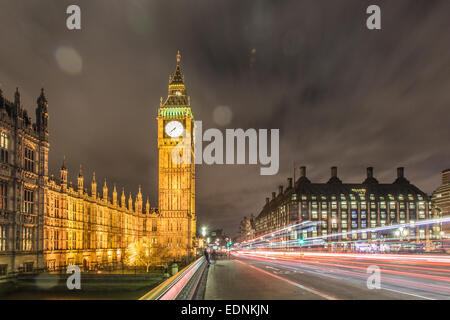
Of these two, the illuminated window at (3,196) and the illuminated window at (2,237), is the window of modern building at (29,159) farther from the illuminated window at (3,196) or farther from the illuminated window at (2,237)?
the illuminated window at (2,237)

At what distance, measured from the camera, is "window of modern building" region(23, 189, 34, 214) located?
3662 cm

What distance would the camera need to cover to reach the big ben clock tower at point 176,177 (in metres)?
97.6

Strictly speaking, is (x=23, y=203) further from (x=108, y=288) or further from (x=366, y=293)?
(x=366, y=293)

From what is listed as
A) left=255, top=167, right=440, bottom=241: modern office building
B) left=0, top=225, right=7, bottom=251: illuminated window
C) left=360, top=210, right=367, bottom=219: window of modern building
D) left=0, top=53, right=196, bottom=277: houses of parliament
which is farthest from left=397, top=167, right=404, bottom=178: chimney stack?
left=0, top=225, right=7, bottom=251: illuminated window

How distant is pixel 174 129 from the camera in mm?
105000

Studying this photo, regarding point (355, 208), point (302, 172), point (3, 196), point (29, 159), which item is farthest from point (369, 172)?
point (3, 196)

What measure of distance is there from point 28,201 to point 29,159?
4380mm

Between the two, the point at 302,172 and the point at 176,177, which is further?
the point at 302,172

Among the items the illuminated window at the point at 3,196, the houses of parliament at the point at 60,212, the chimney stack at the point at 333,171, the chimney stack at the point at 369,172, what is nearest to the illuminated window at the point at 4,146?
the houses of parliament at the point at 60,212

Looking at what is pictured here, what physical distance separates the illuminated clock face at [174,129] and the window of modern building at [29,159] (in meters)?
66.3

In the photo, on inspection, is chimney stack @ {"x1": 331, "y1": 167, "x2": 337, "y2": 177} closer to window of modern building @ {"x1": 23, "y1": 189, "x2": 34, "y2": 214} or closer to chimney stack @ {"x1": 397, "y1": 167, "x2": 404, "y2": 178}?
chimney stack @ {"x1": 397, "y1": 167, "x2": 404, "y2": 178}

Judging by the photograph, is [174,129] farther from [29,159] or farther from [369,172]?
[369,172]

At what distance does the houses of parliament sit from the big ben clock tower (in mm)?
272
